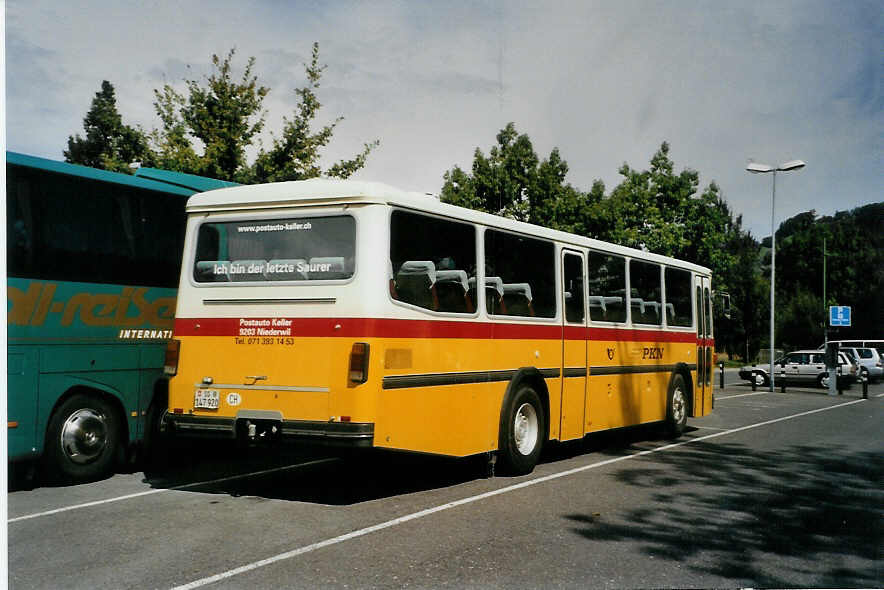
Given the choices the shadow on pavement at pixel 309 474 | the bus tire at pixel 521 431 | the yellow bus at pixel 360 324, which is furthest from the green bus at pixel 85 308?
the bus tire at pixel 521 431

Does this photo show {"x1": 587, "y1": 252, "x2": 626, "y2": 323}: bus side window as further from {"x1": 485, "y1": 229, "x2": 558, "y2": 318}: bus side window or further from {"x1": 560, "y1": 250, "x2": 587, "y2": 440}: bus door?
{"x1": 485, "y1": 229, "x2": 558, "y2": 318}: bus side window

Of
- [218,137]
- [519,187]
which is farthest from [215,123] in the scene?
[519,187]

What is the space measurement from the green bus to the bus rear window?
136 centimetres

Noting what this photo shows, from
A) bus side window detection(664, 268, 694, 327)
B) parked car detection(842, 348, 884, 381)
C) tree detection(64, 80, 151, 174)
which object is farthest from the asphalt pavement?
parked car detection(842, 348, 884, 381)

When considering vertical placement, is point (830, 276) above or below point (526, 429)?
above

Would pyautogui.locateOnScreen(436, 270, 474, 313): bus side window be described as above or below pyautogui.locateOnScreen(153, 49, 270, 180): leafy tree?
below

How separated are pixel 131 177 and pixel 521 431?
5331 millimetres

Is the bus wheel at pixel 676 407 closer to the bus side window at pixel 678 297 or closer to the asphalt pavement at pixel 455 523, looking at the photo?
the bus side window at pixel 678 297

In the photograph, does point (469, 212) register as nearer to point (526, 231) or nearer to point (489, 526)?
point (526, 231)

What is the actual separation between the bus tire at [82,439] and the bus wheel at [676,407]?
8.65 meters

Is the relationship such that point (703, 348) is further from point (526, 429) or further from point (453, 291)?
point (453, 291)

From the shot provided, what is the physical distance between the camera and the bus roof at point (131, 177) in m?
8.68

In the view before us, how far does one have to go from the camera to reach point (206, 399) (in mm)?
8211

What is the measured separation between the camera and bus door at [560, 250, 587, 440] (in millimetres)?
10922
